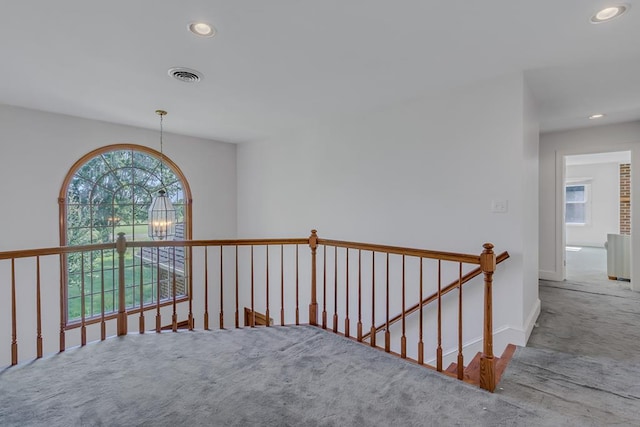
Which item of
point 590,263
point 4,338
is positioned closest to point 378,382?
point 4,338

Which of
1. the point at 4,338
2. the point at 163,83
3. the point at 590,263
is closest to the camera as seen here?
the point at 163,83

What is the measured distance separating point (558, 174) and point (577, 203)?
520 centimetres

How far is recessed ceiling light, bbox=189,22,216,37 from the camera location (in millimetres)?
1979

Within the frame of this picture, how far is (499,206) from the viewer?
9.09ft

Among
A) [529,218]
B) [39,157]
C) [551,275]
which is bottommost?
[551,275]

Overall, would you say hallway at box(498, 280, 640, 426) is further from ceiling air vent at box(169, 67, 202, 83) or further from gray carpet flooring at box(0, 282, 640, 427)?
ceiling air vent at box(169, 67, 202, 83)

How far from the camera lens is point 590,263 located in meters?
6.31

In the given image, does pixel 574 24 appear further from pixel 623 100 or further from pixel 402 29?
pixel 623 100

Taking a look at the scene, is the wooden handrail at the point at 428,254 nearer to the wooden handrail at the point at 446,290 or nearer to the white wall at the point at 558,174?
the wooden handrail at the point at 446,290

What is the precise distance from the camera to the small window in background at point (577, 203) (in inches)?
336

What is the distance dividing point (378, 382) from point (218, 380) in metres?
1.08

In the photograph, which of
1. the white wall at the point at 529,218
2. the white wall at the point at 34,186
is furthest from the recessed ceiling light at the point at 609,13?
the white wall at the point at 34,186

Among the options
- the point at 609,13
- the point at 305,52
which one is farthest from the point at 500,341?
the point at 305,52

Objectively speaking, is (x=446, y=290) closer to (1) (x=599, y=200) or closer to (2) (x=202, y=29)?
(2) (x=202, y=29)
